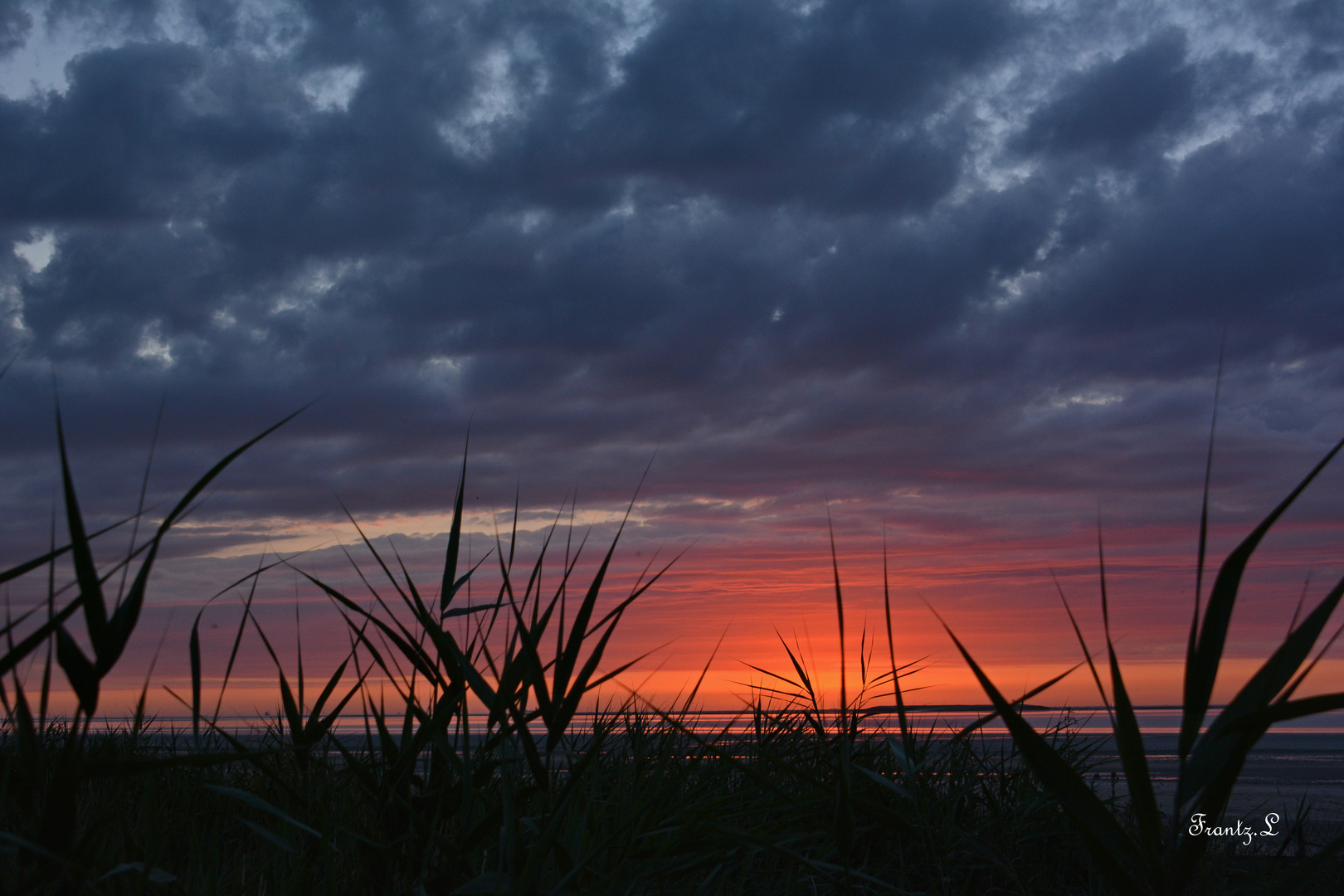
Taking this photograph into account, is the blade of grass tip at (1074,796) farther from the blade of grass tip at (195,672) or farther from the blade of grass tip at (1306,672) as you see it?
the blade of grass tip at (195,672)

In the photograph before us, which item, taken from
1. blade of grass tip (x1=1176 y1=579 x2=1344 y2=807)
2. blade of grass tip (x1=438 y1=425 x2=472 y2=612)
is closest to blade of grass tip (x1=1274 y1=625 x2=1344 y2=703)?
blade of grass tip (x1=1176 y1=579 x2=1344 y2=807)

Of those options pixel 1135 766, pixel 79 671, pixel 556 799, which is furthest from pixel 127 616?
pixel 1135 766

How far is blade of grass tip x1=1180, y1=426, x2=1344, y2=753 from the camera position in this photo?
1426 mm

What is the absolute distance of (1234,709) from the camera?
1.48 metres

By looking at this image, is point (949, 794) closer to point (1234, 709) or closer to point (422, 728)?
point (1234, 709)

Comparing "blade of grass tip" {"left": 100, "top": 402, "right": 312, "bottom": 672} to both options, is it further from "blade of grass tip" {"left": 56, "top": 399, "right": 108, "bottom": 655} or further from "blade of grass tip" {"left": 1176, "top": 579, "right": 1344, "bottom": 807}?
"blade of grass tip" {"left": 1176, "top": 579, "right": 1344, "bottom": 807}

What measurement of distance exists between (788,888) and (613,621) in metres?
0.81

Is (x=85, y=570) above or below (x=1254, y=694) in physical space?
above

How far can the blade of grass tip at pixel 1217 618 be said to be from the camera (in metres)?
1.43

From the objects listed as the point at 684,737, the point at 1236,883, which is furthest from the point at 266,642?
the point at 1236,883

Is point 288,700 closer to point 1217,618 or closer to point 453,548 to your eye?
point 453,548

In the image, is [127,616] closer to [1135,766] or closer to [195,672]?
[195,672]

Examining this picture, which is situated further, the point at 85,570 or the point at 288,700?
the point at 288,700

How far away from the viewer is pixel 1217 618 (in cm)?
143
